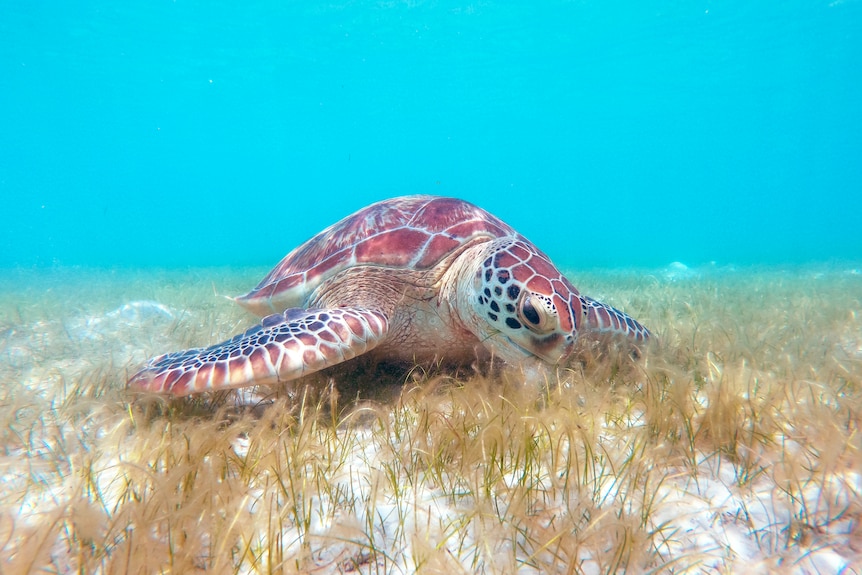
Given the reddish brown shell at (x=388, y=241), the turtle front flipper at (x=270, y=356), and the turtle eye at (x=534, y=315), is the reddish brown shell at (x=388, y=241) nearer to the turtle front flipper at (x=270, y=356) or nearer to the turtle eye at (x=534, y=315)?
the turtle front flipper at (x=270, y=356)

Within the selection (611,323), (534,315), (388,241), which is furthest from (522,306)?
(388,241)

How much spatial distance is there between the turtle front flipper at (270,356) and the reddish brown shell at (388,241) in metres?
0.72

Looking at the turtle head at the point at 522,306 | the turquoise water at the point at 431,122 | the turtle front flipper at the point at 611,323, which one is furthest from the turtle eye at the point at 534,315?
the turquoise water at the point at 431,122

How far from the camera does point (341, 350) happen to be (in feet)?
7.38

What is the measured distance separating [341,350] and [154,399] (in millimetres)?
983

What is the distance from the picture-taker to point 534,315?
7.47 ft

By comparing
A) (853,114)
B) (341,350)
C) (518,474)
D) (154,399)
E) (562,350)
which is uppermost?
(853,114)

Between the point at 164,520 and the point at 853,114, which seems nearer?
the point at 164,520

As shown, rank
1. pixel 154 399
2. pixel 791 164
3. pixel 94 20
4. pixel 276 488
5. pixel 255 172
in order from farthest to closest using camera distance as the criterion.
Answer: pixel 255 172, pixel 791 164, pixel 94 20, pixel 154 399, pixel 276 488

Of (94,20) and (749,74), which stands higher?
(749,74)

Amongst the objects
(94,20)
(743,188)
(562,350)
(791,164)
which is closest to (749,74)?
(562,350)

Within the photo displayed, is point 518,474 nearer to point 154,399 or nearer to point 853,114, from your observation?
point 154,399

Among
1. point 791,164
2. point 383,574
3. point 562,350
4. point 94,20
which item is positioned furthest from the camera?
point 791,164

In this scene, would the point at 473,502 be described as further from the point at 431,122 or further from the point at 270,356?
the point at 431,122
